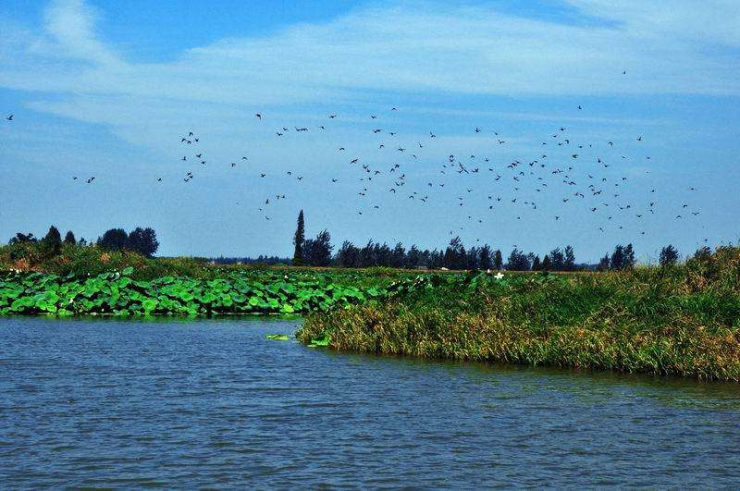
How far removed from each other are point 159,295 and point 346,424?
2950 cm

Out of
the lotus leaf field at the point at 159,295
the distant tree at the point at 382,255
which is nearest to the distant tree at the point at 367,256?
the distant tree at the point at 382,255

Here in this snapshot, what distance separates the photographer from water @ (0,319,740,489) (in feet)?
41.7

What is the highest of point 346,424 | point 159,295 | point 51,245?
point 51,245

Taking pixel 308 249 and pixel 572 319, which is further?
pixel 308 249

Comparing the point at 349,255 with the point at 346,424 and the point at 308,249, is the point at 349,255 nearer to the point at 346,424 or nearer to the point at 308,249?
the point at 308,249

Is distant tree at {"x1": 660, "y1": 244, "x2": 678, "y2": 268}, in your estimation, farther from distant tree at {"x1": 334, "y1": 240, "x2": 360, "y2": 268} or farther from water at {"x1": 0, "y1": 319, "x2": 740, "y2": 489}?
distant tree at {"x1": 334, "y1": 240, "x2": 360, "y2": 268}

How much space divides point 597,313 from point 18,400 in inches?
582

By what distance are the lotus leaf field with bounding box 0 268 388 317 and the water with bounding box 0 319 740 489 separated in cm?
1694

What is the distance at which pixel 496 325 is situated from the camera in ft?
83.4

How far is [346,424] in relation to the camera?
53.0 feet

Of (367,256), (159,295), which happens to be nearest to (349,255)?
(367,256)

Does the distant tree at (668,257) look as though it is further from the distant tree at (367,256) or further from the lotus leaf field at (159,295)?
the distant tree at (367,256)

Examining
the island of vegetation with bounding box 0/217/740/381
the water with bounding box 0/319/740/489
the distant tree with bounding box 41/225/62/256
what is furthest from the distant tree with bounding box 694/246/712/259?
the distant tree with bounding box 41/225/62/256

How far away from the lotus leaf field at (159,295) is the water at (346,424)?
16941 mm
